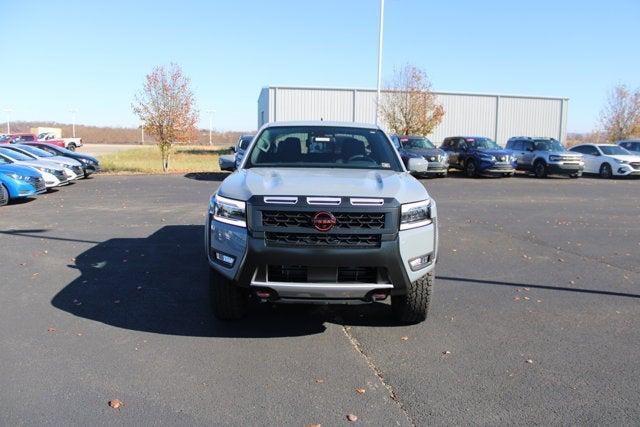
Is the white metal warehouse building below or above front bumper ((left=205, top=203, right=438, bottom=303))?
above

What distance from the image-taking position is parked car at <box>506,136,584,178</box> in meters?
23.9

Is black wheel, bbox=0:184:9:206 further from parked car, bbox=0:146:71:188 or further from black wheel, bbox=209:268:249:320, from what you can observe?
black wheel, bbox=209:268:249:320

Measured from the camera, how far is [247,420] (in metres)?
3.36

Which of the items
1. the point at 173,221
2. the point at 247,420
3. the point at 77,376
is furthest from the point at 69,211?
the point at 247,420

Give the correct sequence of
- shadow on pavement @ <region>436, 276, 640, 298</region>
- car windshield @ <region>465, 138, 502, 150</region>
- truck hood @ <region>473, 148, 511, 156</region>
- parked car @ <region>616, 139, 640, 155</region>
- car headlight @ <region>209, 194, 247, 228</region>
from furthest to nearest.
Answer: parked car @ <region>616, 139, 640, 155</region> → car windshield @ <region>465, 138, 502, 150</region> → truck hood @ <region>473, 148, 511, 156</region> → shadow on pavement @ <region>436, 276, 640, 298</region> → car headlight @ <region>209, 194, 247, 228</region>

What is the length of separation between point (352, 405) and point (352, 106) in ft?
120

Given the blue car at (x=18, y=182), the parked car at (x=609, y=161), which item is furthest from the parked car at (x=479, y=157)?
the blue car at (x=18, y=182)

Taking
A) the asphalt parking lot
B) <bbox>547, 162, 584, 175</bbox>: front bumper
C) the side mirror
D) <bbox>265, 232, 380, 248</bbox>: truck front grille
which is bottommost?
the asphalt parking lot

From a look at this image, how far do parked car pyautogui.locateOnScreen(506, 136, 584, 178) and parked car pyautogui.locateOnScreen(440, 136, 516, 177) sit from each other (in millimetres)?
877

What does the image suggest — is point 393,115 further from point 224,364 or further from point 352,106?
point 224,364

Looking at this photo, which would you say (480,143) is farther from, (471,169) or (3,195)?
(3,195)

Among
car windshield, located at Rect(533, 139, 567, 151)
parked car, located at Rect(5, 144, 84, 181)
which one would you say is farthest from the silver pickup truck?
car windshield, located at Rect(533, 139, 567, 151)

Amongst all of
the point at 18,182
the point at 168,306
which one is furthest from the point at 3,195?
the point at 168,306

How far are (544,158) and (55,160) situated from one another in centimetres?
1924
